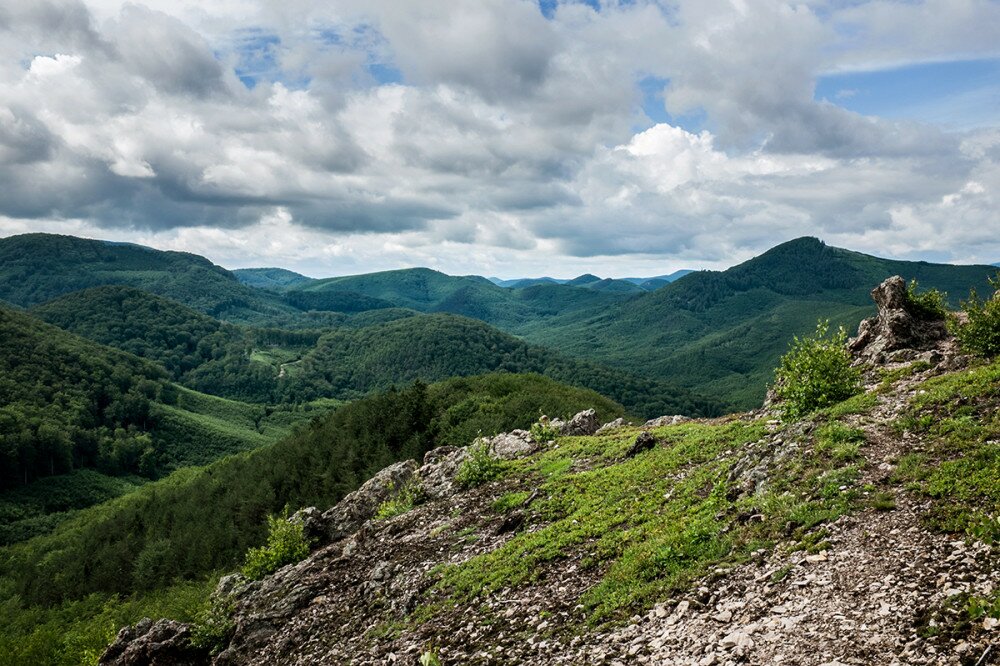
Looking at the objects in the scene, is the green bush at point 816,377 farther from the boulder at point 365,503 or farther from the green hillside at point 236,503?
the green hillside at point 236,503

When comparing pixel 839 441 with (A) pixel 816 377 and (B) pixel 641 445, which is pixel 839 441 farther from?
(B) pixel 641 445

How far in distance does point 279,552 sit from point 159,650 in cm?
797

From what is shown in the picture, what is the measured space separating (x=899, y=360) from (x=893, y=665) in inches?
890

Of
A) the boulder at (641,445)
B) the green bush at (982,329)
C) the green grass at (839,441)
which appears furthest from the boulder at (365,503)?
the green bush at (982,329)

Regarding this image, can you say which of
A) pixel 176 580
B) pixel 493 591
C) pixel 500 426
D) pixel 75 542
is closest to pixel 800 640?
pixel 493 591

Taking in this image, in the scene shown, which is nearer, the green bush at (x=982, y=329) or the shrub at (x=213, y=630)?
the green bush at (x=982, y=329)

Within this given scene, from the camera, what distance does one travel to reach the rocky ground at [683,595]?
11.1 m

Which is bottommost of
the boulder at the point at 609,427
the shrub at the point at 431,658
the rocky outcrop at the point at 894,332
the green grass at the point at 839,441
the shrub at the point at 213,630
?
the shrub at the point at 213,630

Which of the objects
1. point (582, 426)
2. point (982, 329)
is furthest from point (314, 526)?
point (982, 329)

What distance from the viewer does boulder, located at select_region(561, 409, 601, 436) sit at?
1716 inches

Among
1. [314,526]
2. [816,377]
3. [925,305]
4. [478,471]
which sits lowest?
[314,526]

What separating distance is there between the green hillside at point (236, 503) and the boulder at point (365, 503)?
28.0 metres

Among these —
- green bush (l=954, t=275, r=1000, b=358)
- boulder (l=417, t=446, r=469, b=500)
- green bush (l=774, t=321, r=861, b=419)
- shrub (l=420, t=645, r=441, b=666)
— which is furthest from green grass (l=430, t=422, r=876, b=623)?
green bush (l=954, t=275, r=1000, b=358)

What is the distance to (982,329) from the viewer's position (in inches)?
927
